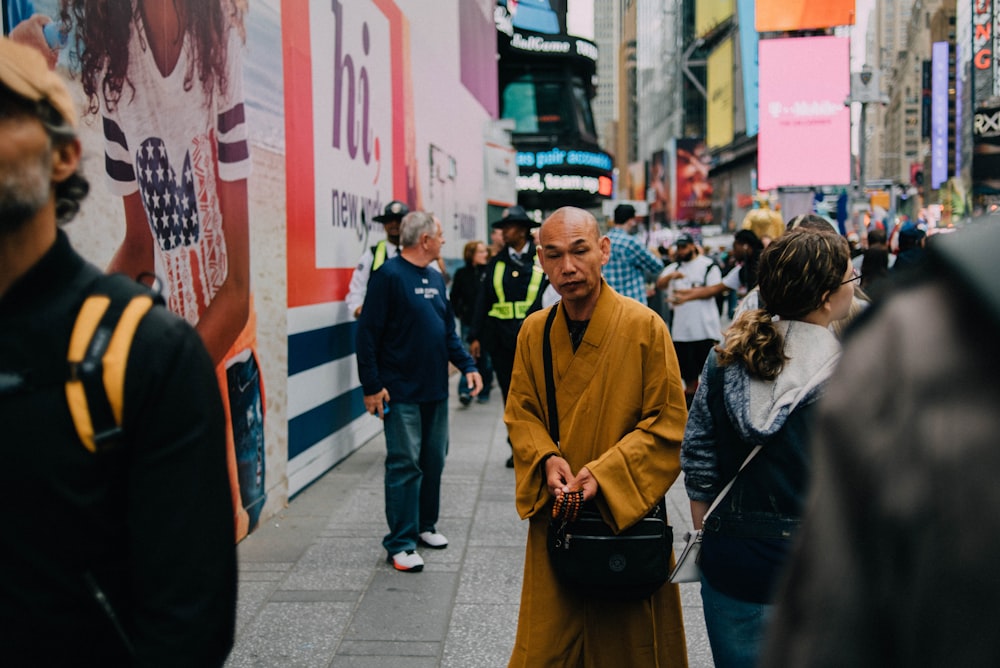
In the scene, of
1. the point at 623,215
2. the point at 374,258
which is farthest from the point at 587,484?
the point at 623,215

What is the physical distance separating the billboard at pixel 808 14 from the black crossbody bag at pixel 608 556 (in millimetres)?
29974

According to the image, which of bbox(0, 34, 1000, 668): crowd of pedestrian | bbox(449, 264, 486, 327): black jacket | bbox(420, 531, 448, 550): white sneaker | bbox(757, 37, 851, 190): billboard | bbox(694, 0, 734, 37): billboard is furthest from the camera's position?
bbox(694, 0, 734, 37): billboard

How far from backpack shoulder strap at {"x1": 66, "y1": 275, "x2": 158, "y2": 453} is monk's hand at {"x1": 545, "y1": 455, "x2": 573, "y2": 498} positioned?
1.75 m

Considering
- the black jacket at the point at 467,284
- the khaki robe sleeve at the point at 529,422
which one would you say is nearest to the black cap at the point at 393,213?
the black jacket at the point at 467,284

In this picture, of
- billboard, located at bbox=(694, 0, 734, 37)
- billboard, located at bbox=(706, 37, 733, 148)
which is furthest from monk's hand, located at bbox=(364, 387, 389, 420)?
billboard, located at bbox=(694, 0, 734, 37)

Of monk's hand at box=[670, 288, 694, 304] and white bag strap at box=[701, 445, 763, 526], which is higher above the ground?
monk's hand at box=[670, 288, 694, 304]

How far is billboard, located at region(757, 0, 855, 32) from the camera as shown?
99.0 feet

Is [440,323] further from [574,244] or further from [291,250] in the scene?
[574,244]

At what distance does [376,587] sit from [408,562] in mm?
283

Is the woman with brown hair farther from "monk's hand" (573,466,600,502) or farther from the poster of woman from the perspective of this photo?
the poster of woman

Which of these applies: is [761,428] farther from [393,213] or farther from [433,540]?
[393,213]

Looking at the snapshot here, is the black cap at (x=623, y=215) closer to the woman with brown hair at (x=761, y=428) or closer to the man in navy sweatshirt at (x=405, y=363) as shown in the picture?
the man in navy sweatshirt at (x=405, y=363)

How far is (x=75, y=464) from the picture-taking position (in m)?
1.53

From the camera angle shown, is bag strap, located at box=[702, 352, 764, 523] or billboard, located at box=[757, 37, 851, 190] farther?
billboard, located at box=[757, 37, 851, 190]
